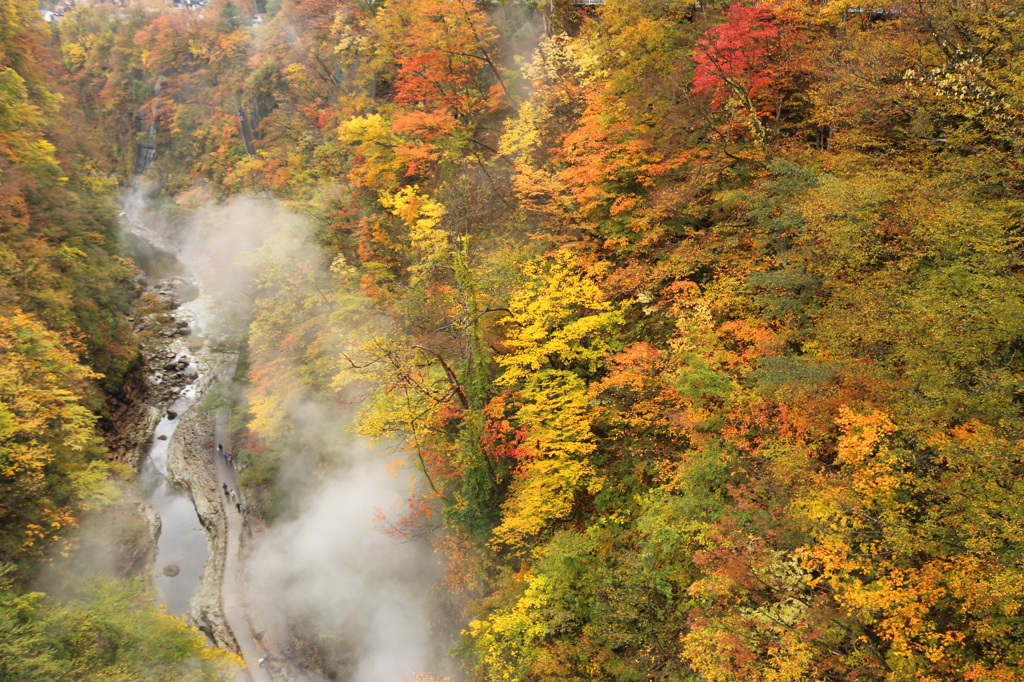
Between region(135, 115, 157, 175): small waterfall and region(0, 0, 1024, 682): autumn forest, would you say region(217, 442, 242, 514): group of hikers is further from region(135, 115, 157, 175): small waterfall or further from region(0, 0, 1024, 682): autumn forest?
region(135, 115, 157, 175): small waterfall

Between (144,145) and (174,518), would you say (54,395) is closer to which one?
(174,518)

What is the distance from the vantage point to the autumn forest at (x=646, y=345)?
7875 millimetres

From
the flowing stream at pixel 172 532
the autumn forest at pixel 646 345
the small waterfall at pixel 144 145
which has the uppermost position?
the small waterfall at pixel 144 145

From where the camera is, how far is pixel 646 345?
41.8 feet

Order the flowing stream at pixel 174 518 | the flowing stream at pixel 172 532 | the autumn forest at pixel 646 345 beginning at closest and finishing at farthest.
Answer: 1. the autumn forest at pixel 646 345
2. the flowing stream at pixel 172 532
3. the flowing stream at pixel 174 518

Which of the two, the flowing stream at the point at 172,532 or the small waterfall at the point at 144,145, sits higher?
the small waterfall at the point at 144,145

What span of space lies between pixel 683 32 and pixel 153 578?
1167 inches

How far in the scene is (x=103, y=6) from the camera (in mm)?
54312

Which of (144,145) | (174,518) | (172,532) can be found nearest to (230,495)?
(174,518)

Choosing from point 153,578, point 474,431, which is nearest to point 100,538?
point 153,578

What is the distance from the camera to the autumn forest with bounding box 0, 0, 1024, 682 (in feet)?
25.8

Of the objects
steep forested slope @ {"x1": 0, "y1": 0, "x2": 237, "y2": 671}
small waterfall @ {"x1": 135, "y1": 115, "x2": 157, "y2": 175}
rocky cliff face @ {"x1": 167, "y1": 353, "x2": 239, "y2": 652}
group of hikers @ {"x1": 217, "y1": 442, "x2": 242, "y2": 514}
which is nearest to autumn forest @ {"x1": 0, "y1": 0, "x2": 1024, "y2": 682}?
steep forested slope @ {"x1": 0, "y1": 0, "x2": 237, "y2": 671}

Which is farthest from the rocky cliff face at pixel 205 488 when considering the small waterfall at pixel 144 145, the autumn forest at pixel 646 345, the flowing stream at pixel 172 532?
the small waterfall at pixel 144 145

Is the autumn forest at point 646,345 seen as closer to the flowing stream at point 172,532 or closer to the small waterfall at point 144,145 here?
the flowing stream at point 172,532
